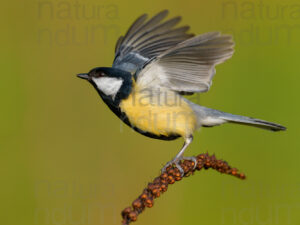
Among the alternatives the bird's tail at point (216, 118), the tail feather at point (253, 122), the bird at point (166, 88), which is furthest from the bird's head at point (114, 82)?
the tail feather at point (253, 122)

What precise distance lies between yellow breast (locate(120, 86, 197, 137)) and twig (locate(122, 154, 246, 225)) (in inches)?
14.9

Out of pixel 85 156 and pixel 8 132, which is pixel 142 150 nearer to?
pixel 85 156

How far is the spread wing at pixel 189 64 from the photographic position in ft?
9.20

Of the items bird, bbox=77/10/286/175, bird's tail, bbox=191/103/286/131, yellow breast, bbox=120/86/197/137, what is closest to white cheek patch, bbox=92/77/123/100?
bird, bbox=77/10/286/175

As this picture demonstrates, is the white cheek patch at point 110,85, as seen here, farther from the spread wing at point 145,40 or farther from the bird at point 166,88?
the spread wing at point 145,40

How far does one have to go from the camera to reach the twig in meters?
1.88

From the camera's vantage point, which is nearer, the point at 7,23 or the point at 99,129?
the point at 99,129

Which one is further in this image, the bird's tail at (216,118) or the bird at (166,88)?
the bird's tail at (216,118)

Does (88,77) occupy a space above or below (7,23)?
below

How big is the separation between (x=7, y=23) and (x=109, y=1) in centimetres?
125

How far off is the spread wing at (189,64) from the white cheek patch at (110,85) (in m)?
0.16

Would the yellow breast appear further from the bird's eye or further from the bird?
the bird's eye

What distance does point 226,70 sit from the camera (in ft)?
14.9

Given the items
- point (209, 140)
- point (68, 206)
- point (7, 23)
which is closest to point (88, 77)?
point (68, 206)
